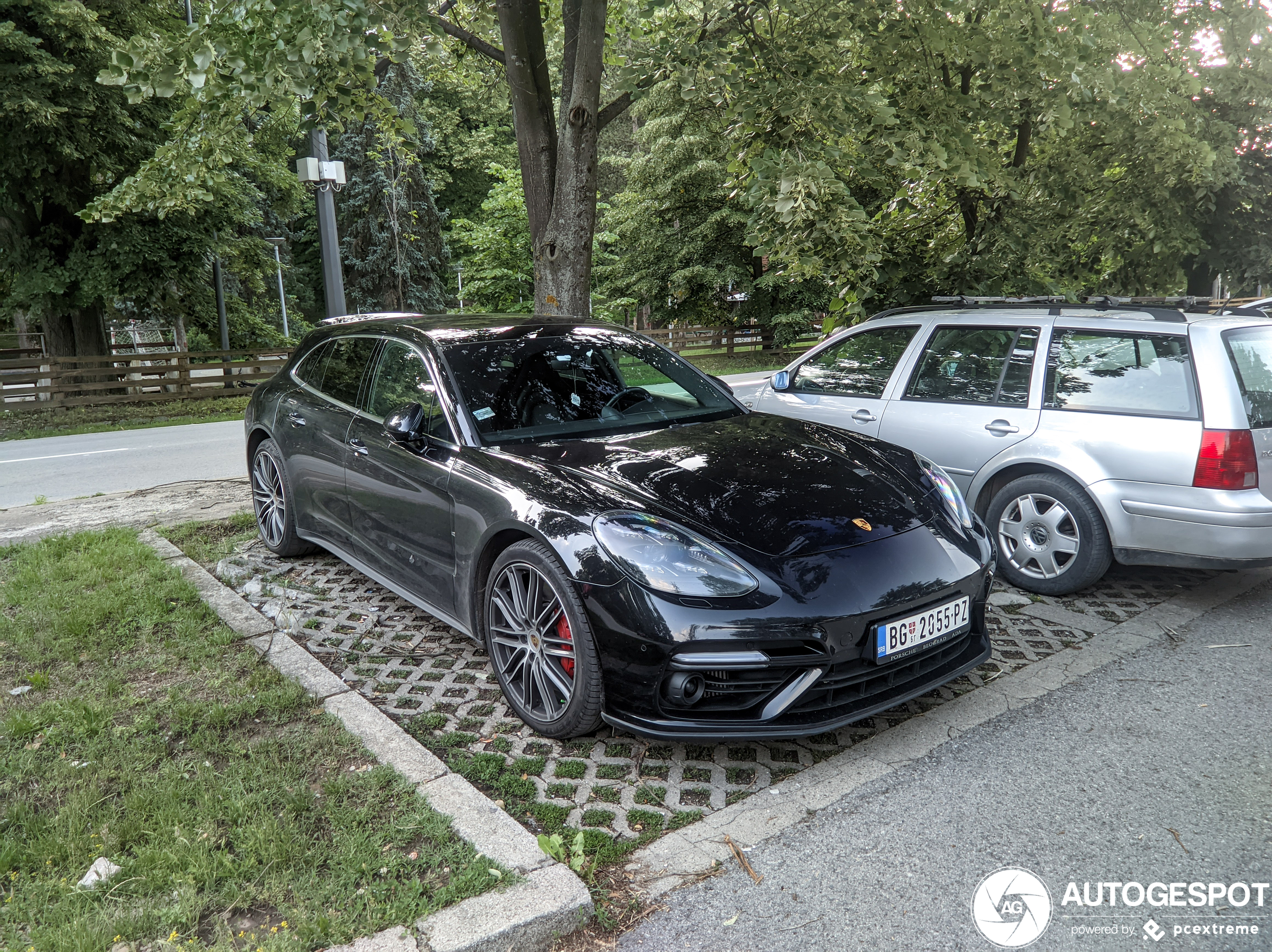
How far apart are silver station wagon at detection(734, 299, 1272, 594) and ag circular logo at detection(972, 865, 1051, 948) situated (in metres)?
2.52

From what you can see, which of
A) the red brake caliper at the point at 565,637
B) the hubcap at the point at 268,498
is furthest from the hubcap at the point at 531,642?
the hubcap at the point at 268,498

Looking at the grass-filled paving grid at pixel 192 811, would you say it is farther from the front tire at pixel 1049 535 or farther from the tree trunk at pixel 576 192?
the tree trunk at pixel 576 192

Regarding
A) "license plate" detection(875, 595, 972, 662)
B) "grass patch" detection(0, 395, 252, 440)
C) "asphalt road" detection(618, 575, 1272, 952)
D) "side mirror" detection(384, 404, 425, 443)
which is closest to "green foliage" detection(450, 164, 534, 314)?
"grass patch" detection(0, 395, 252, 440)

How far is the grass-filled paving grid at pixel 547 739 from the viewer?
308 centimetres

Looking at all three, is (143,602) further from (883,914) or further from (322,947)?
(883,914)

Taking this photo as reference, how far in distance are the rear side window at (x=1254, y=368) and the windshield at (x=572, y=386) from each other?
8.03 ft

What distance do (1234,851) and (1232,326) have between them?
9.36 feet

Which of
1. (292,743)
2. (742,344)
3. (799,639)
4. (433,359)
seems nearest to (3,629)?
(292,743)

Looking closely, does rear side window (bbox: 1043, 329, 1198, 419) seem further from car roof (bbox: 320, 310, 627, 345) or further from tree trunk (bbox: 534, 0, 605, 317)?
tree trunk (bbox: 534, 0, 605, 317)

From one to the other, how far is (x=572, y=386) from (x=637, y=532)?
4.60 ft

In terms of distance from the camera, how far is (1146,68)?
7.14 metres

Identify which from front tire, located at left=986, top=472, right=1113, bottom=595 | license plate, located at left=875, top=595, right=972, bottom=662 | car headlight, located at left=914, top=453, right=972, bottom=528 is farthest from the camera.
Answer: front tire, located at left=986, top=472, right=1113, bottom=595

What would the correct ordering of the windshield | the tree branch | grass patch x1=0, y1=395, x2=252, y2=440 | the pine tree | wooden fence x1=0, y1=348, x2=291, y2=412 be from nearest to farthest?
the windshield
the tree branch
grass patch x1=0, y1=395, x2=252, y2=440
wooden fence x1=0, y1=348, x2=291, y2=412
the pine tree

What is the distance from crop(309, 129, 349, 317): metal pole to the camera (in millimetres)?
10992
